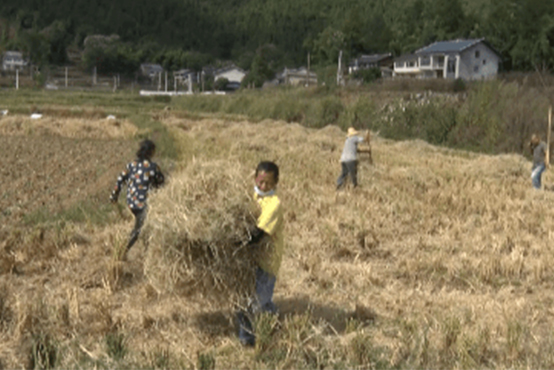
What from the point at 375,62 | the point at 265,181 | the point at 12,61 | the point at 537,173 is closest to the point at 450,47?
the point at 375,62

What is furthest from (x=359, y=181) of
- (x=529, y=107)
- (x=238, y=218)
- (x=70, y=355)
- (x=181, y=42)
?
(x=181, y=42)

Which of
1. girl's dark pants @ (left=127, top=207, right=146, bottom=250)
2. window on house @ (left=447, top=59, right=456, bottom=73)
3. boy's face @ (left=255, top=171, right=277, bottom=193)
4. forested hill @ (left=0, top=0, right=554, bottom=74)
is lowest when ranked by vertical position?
girl's dark pants @ (left=127, top=207, right=146, bottom=250)

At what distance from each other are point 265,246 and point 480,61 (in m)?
62.4

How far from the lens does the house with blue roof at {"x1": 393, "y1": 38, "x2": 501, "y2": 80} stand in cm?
6148

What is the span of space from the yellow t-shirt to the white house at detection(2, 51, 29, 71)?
418 ft

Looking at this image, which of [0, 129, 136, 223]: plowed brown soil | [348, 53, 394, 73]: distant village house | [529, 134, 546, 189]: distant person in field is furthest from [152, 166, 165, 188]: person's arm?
[348, 53, 394, 73]: distant village house

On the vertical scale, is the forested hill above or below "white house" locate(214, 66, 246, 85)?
above

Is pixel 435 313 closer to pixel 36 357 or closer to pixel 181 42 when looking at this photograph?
pixel 36 357

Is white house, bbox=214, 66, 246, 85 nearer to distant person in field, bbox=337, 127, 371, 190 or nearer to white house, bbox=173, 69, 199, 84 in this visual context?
white house, bbox=173, 69, 199, 84

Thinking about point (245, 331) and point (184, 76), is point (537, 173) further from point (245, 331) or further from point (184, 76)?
point (184, 76)

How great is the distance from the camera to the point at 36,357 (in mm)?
3988

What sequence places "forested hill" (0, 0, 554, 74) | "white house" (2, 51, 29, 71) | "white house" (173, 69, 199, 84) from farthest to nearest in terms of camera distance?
"white house" (2, 51, 29, 71), "white house" (173, 69, 199, 84), "forested hill" (0, 0, 554, 74)

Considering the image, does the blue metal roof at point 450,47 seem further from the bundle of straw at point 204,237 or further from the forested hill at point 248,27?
the bundle of straw at point 204,237

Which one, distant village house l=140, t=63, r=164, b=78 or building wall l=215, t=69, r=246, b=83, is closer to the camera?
building wall l=215, t=69, r=246, b=83
